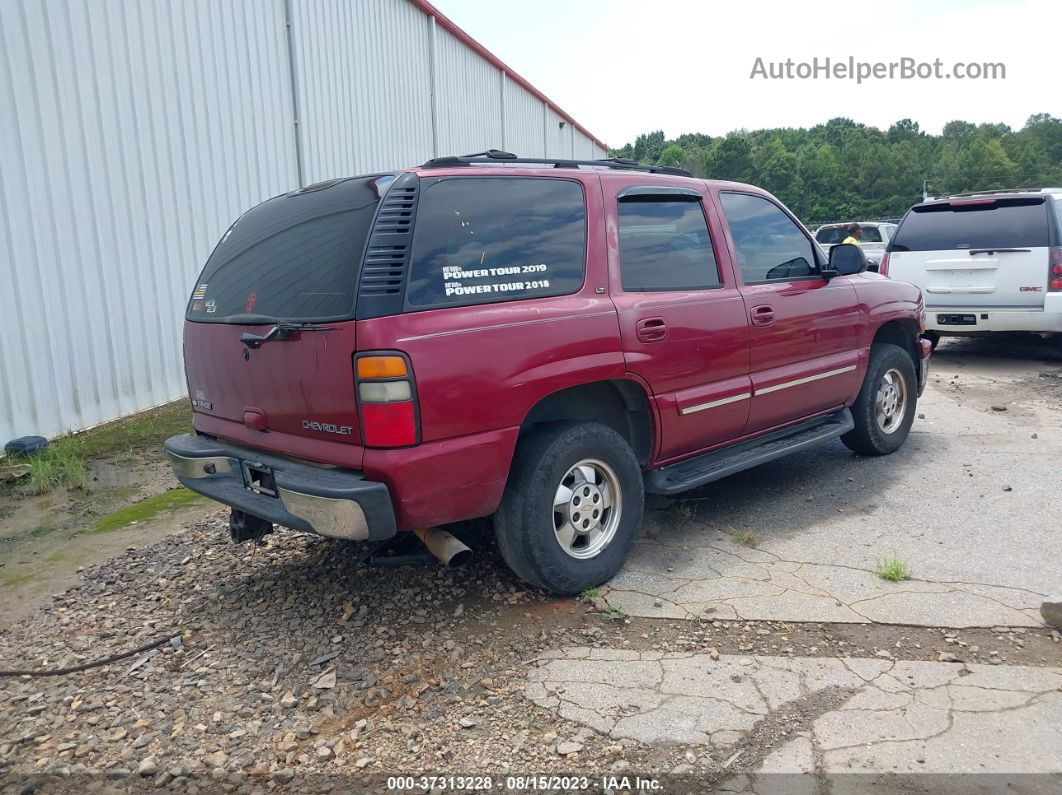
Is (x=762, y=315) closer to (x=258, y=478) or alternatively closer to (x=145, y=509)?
(x=258, y=478)

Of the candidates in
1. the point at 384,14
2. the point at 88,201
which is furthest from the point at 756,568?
the point at 384,14

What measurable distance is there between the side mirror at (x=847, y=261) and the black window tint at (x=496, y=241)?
2.19 m

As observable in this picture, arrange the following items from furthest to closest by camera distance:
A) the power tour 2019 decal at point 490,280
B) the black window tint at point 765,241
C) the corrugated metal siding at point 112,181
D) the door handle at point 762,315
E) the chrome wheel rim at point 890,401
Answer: the corrugated metal siding at point 112,181 < the chrome wheel rim at point 890,401 < the black window tint at point 765,241 < the door handle at point 762,315 < the power tour 2019 decal at point 490,280

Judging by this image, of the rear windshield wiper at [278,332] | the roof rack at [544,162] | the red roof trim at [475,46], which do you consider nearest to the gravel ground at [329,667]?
the rear windshield wiper at [278,332]

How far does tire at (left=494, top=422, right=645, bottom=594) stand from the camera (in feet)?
11.6

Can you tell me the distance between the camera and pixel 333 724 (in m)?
2.91

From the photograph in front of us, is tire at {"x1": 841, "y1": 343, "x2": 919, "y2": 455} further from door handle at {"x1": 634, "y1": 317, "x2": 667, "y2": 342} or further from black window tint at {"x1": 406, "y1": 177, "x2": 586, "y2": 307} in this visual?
black window tint at {"x1": 406, "y1": 177, "x2": 586, "y2": 307}

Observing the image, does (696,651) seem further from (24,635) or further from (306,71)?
(306,71)

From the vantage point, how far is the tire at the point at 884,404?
5691 millimetres

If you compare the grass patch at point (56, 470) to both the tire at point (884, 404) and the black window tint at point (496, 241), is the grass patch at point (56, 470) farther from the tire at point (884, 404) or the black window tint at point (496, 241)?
the tire at point (884, 404)

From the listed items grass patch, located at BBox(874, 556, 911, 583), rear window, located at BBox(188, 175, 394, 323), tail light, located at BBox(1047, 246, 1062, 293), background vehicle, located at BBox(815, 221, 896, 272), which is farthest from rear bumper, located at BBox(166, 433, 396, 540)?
background vehicle, located at BBox(815, 221, 896, 272)

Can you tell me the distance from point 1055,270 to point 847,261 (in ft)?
16.4

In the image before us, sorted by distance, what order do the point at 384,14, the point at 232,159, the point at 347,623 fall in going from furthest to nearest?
the point at 384,14
the point at 232,159
the point at 347,623

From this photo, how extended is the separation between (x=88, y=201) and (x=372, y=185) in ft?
16.2
